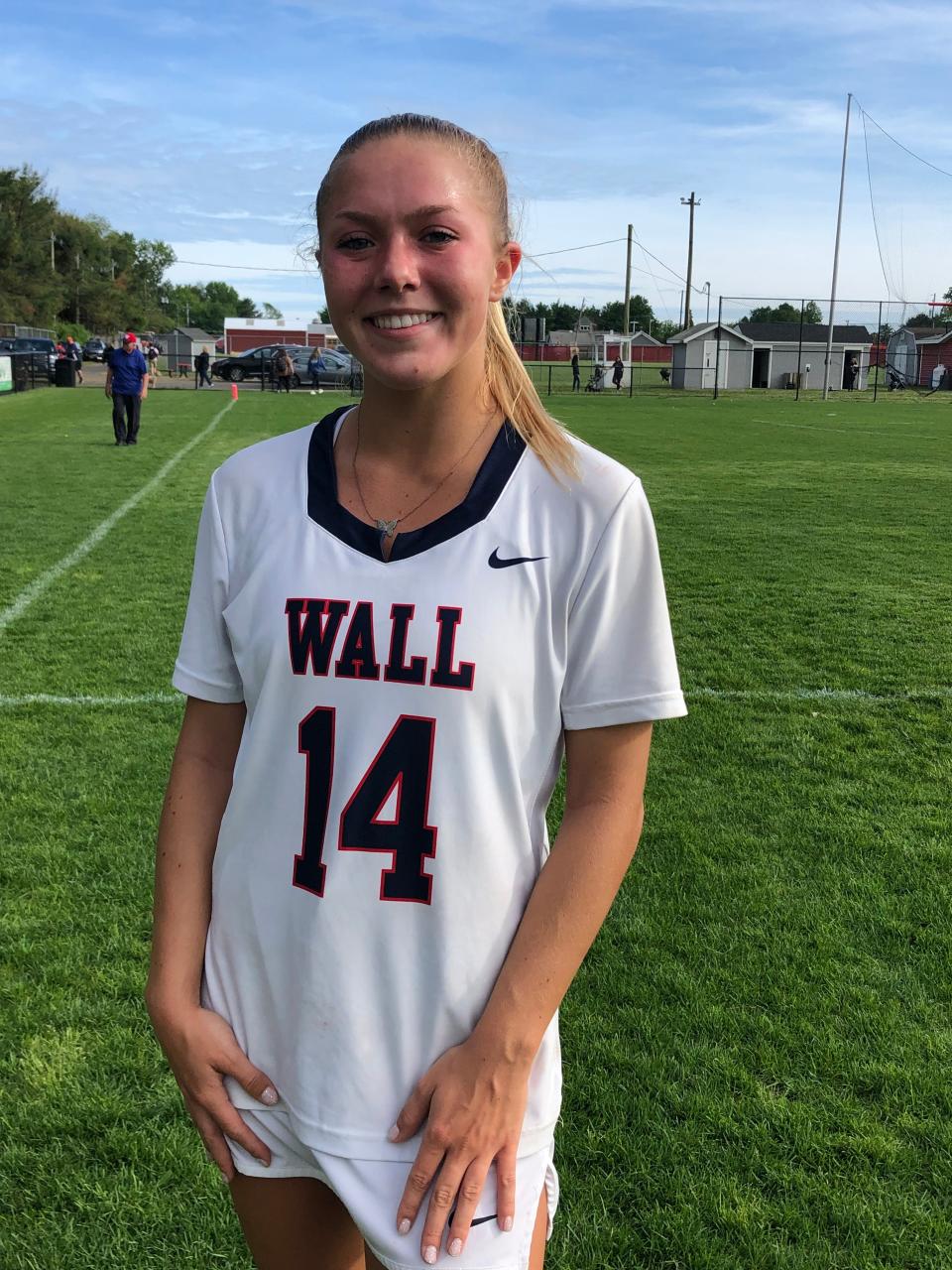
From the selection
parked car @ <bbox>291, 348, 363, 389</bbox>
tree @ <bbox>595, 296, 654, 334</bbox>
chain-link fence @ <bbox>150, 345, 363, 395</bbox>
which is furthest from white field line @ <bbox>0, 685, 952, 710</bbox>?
tree @ <bbox>595, 296, 654, 334</bbox>

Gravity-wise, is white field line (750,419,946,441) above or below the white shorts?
above

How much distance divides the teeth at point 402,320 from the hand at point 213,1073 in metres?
0.92

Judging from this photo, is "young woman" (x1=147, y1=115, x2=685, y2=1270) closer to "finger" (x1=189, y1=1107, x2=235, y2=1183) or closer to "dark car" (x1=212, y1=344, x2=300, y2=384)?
"finger" (x1=189, y1=1107, x2=235, y2=1183)

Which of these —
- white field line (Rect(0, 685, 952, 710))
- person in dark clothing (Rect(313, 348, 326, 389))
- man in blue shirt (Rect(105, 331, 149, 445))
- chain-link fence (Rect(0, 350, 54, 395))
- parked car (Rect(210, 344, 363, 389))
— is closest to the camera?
white field line (Rect(0, 685, 952, 710))

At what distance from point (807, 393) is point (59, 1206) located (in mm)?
44858

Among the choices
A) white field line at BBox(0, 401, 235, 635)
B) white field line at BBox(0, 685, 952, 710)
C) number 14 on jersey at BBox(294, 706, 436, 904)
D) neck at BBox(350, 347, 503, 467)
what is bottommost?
white field line at BBox(0, 685, 952, 710)

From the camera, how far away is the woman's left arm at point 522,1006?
1277mm

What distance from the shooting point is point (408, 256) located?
1.34 m

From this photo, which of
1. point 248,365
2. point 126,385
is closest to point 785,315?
point 248,365

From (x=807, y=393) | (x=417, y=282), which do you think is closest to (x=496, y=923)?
(x=417, y=282)

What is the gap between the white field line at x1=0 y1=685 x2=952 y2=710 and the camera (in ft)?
19.4

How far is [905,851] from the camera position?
425 cm

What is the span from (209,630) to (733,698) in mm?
4891

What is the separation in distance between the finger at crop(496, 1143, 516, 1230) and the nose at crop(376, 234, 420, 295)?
104 cm
